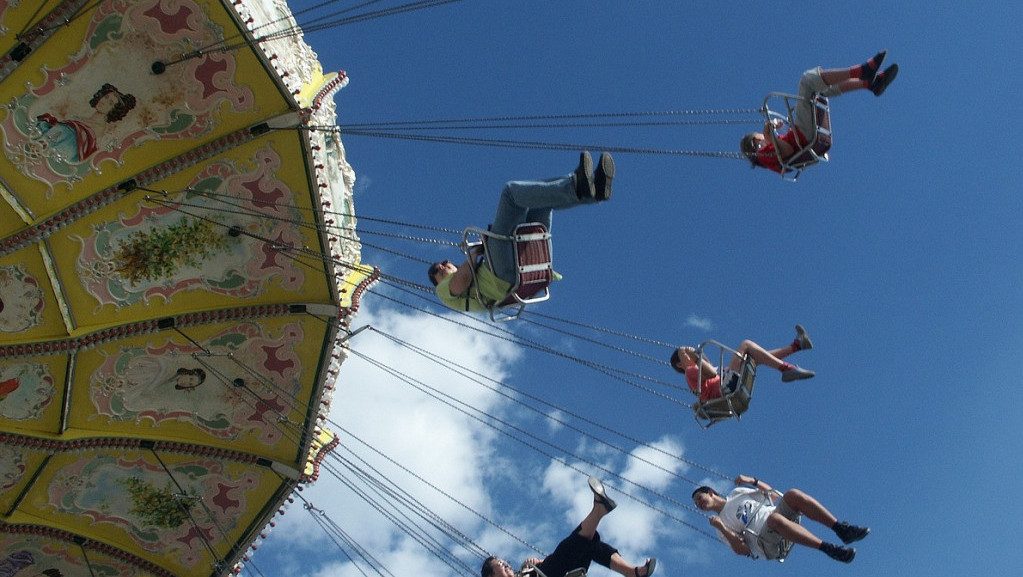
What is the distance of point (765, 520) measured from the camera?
30.2 feet

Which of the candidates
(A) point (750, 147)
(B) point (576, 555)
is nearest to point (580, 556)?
(B) point (576, 555)

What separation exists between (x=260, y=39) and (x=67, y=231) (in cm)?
309

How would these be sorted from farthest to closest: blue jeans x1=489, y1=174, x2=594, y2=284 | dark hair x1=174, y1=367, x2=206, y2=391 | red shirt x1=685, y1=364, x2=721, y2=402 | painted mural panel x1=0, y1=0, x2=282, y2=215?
dark hair x1=174, y1=367, x2=206, y2=391 → painted mural panel x1=0, y1=0, x2=282, y2=215 → red shirt x1=685, y1=364, x2=721, y2=402 → blue jeans x1=489, y1=174, x2=594, y2=284

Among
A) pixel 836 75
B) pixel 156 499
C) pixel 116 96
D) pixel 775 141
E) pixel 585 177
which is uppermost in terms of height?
pixel 836 75

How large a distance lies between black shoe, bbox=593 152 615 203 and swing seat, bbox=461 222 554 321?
0.66 metres

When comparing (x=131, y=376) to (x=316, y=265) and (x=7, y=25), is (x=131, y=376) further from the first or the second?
(x=7, y=25)

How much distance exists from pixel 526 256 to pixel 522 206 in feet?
1.30

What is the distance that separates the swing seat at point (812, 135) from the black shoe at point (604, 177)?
55.4 inches

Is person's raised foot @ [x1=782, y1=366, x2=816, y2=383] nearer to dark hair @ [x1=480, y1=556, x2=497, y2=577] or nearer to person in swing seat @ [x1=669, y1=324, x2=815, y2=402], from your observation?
person in swing seat @ [x1=669, y1=324, x2=815, y2=402]

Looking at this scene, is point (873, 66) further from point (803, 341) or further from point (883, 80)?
point (803, 341)

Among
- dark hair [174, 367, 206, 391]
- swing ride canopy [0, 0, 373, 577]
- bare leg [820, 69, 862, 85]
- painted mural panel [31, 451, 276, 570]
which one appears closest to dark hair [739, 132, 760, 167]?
bare leg [820, 69, 862, 85]

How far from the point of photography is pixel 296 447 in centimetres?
1376

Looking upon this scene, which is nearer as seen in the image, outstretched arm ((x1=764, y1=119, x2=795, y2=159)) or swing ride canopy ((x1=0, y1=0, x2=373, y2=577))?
outstretched arm ((x1=764, y1=119, x2=795, y2=159))

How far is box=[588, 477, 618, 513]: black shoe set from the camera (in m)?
9.49
